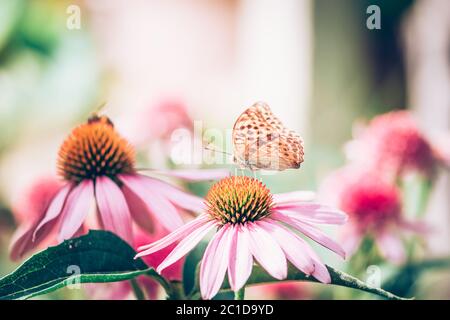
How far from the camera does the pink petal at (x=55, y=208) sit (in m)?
0.70

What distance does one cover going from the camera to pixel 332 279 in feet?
1.94

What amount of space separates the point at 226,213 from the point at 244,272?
0.36ft

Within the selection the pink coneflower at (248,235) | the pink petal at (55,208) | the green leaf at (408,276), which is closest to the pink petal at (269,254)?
the pink coneflower at (248,235)

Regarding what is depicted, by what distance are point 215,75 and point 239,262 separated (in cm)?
85

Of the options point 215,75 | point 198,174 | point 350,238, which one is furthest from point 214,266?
point 215,75

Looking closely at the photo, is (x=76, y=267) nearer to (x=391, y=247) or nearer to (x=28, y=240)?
(x=28, y=240)

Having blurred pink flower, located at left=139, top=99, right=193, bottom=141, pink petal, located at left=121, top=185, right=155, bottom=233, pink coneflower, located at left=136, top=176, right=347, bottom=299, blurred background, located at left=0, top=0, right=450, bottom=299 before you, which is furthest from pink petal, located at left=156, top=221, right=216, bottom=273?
blurred pink flower, located at left=139, top=99, right=193, bottom=141

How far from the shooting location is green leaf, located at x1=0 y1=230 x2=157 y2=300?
586 mm

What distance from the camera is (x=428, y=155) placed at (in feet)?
3.45

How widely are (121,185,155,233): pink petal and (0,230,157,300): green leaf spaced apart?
0.40ft

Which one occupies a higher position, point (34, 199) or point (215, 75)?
point (215, 75)

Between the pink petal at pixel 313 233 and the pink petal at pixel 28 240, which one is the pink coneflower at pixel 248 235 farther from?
the pink petal at pixel 28 240

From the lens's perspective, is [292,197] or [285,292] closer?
[292,197]

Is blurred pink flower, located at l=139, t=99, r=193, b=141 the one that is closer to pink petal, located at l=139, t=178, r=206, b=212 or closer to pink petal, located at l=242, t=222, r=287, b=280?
pink petal, located at l=139, t=178, r=206, b=212
